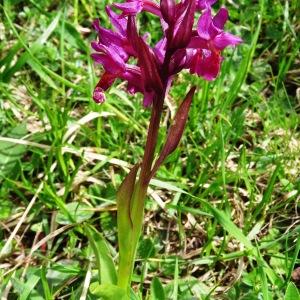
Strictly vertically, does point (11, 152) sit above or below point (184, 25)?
below

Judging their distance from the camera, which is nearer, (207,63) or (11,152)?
(207,63)

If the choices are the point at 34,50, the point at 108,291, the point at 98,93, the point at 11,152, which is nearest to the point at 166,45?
the point at 98,93

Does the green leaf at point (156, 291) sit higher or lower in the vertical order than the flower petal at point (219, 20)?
lower

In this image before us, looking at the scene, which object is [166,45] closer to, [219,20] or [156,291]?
[219,20]

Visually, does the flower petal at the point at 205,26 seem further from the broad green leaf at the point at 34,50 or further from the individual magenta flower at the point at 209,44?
the broad green leaf at the point at 34,50

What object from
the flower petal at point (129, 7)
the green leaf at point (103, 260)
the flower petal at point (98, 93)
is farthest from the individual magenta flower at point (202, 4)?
the green leaf at point (103, 260)

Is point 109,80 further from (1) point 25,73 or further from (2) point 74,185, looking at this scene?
(1) point 25,73

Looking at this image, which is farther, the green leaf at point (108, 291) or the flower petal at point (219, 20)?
the green leaf at point (108, 291)
